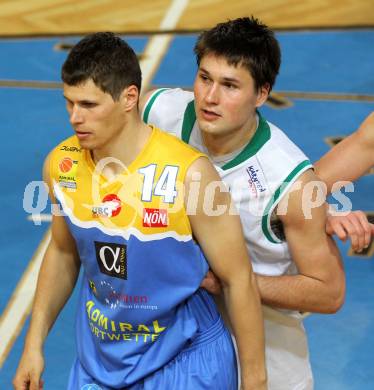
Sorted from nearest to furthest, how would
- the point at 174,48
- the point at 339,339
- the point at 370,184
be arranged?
1. the point at 339,339
2. the point at 370,184
3. the point at 174,48

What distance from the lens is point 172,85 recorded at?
8328 mm

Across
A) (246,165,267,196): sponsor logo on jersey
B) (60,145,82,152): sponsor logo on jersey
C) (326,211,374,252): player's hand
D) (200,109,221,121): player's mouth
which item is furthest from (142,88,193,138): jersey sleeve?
(326,211,374,252): player's hand

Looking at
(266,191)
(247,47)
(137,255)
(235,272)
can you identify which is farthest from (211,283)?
(247,47)

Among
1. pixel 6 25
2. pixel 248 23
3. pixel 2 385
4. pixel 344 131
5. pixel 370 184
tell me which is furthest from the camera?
A: pixel 6 25

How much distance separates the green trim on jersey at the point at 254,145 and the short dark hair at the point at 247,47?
15 cm

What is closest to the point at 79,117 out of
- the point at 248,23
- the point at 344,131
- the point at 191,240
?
the point at 191,240

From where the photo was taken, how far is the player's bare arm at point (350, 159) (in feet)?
12.2

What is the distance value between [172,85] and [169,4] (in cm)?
238

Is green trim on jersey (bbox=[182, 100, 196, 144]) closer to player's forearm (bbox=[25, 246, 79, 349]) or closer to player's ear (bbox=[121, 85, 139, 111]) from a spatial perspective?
player's ear (bbox=[121, 85, 139, 111])

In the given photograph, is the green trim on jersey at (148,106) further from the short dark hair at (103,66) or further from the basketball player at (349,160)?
the basketball player at (349,160)

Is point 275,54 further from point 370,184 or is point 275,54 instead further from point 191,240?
point 370,184

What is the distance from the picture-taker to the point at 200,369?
10.5ft

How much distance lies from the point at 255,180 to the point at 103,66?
682 millimetres

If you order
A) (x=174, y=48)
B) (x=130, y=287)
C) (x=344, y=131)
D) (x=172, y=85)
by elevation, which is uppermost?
(x=174, y=48)
